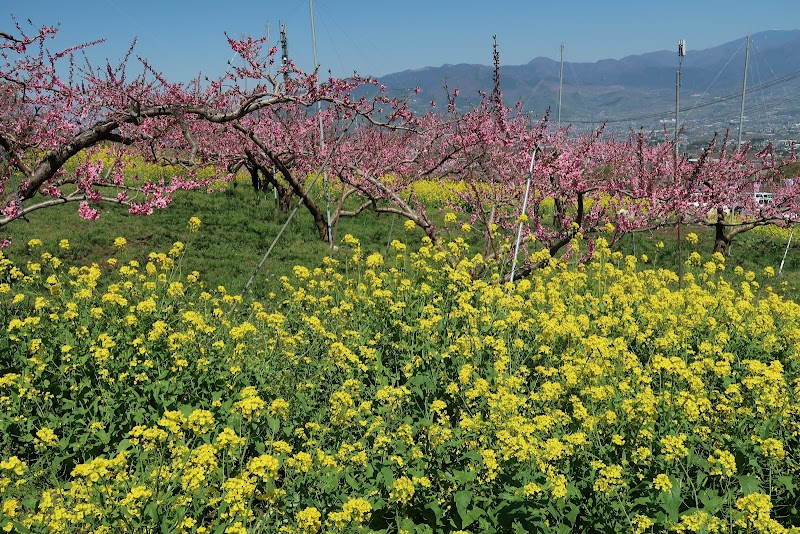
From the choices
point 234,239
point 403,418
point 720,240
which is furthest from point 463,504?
point 720,240

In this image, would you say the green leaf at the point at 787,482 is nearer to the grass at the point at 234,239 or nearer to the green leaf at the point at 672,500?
the green leaf at the point at 672,500

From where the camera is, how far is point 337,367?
559 centimetres

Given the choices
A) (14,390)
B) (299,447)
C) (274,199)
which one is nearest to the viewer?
(299,447)

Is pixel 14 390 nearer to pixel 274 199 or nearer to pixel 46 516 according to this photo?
pixel 46 516

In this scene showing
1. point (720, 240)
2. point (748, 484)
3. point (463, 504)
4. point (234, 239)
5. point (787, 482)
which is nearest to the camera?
point (463, 504)

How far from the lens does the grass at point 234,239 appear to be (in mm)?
12531

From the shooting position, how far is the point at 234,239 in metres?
14.9

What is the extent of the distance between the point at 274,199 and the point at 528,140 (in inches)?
514

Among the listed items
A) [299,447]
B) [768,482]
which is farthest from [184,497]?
[768,482]

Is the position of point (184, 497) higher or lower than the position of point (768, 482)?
higher

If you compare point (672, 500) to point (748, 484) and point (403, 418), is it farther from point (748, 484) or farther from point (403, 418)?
point (403, 418)

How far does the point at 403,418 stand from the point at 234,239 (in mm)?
11242

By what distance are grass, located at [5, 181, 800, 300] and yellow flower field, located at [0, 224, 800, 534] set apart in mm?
3850

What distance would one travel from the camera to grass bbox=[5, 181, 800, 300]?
12531 millimetres
